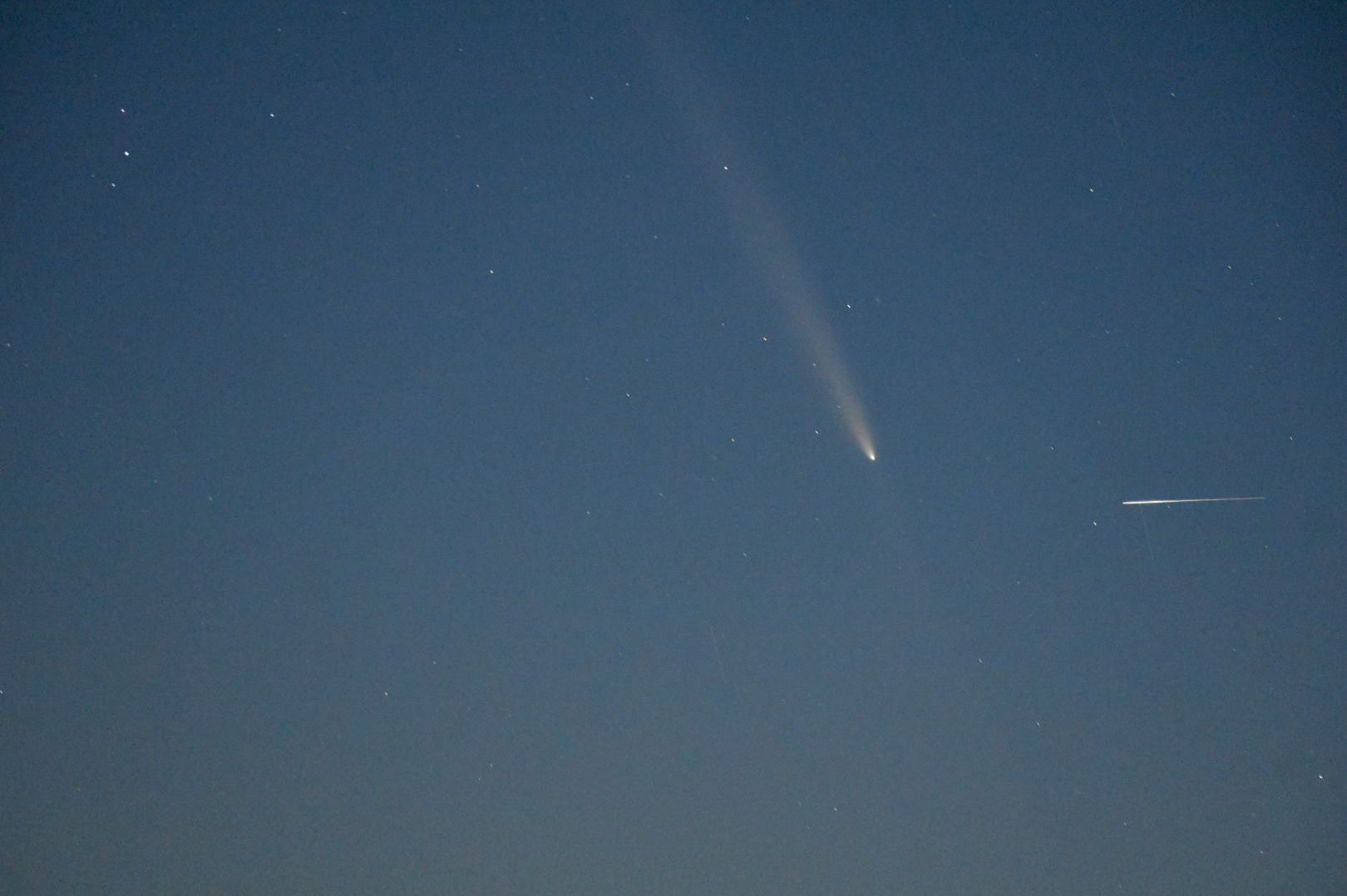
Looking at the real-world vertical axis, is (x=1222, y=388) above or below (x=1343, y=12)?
below

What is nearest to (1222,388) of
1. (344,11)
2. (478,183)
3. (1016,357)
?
(1016,357)

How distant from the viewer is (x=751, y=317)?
174cm

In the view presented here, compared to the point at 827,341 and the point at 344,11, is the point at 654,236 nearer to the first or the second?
the point at 827,341

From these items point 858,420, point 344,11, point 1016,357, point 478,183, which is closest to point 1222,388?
point 1016,357

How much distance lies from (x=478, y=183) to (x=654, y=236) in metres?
0.36

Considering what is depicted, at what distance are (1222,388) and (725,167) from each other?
101cm

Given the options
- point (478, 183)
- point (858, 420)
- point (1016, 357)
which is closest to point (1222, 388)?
point (1016, 357)

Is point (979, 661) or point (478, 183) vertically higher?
point (478, 183)

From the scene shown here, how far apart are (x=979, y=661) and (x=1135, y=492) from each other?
16.8 inches

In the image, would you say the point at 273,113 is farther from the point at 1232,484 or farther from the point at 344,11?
the point at 1232,484

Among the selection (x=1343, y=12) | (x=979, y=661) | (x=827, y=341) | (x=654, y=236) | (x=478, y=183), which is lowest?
(x=979, y=661)

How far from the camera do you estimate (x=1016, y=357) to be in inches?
67.6

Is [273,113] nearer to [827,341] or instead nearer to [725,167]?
[725,167]

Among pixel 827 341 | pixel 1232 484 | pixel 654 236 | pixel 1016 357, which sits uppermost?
pixel 654 236
